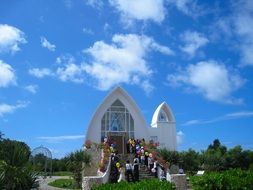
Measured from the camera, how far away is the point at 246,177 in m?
15.2

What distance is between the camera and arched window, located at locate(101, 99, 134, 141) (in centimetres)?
3375

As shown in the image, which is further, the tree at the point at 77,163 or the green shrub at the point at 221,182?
the tree at the point at 77,163

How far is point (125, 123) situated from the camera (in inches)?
1366

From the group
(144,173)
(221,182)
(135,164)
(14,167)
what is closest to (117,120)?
(144,173)

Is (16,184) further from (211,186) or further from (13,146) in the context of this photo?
(211,186)

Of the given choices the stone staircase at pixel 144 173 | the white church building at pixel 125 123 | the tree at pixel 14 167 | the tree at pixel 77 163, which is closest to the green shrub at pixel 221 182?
the tree at pixel 14 167

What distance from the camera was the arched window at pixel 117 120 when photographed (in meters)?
33.8

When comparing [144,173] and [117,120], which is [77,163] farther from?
[117,120]

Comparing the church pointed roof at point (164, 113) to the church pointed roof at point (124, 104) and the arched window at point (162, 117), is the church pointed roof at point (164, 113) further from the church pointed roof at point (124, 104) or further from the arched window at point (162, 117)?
the church pointed roof at point (124, 104)

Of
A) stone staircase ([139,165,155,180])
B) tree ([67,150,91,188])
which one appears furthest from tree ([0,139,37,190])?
tree ([67,150,91,188])

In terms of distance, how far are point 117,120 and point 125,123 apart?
2.53 feet

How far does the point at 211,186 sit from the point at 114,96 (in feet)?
68.6

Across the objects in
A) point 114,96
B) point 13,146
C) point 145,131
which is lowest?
point 13,146

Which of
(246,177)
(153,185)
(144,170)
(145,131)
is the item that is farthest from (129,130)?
(153,185)
